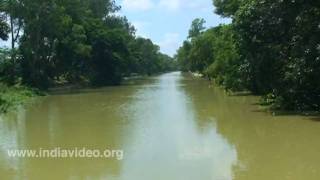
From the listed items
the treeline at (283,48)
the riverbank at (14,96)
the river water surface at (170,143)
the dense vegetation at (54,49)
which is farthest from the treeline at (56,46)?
→ the treeline at (283,48)

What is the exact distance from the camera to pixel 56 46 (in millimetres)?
59781

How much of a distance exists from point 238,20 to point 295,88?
3.90 m

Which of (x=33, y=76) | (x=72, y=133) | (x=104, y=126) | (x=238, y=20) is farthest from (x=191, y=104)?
(x=33, y=76)

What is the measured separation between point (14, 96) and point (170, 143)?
23.8m

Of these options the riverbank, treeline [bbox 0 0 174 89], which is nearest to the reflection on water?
the riverbank

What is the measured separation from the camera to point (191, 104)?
3369cm

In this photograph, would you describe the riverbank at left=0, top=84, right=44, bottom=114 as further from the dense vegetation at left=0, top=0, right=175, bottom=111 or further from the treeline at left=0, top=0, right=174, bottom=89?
the treeline at left=0, top=0, right=174, bottom=89

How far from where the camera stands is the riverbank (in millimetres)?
32459

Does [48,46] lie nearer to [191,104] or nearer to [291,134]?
[191,104]

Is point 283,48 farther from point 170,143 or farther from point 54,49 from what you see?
point 54,49

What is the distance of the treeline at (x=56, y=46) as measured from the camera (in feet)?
168

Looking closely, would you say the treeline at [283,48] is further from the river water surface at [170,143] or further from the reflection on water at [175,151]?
the reflection on water at [175,151]

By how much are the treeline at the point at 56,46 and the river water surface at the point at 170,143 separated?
20.8 meters

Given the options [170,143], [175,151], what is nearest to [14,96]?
[170,143]
